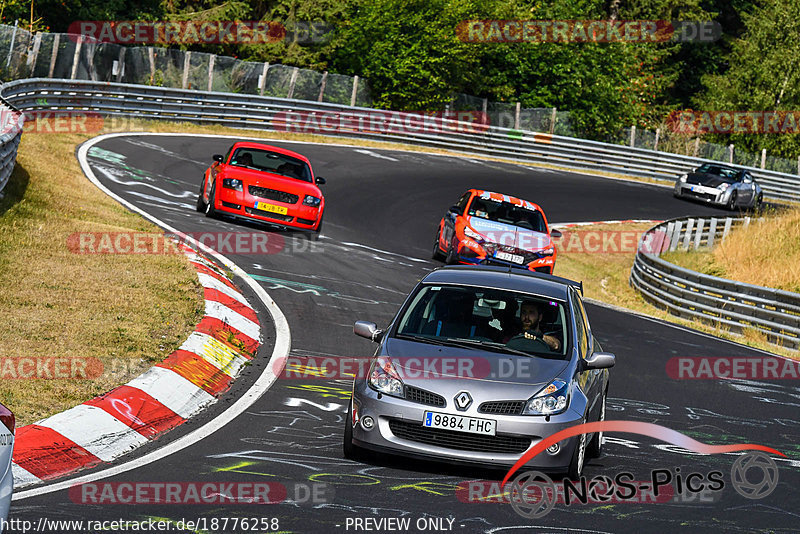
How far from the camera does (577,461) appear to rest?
7527 millimetres

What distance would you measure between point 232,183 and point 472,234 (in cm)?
431

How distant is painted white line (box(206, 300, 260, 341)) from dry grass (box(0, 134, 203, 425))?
0.50 ft

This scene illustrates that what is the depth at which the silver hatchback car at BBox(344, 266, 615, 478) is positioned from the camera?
7371 mm

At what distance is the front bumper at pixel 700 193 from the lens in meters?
38.7

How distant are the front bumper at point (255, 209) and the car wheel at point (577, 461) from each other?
12.3 metres

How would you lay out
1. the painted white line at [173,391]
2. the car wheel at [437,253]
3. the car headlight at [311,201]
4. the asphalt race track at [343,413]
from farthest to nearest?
the car wheel at [437,253] → the car headlight at [311,201] → the painted white line at [173,391] → the asphalt race track at [343,413]

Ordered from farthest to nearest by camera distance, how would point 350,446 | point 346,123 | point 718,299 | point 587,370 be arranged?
point 346,123
point 718,299
point 587,370
point 350,446

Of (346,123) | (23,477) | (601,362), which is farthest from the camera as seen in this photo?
(346,123)

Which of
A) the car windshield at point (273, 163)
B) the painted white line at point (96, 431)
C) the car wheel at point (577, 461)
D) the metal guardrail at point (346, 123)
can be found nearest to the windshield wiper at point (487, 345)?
the car wheel at point (577, 461)

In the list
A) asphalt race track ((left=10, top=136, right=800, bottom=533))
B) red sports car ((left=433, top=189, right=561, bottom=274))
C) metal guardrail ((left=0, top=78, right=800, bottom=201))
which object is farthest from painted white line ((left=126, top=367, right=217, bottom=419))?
metal guardrail ((left=0, top=78, right=800, bottom=201))

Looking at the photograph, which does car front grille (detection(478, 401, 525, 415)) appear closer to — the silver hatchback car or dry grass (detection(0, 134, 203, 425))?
the silver hatchback car

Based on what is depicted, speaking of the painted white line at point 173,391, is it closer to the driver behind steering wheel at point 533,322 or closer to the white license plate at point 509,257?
the driver behind steering wheel at point 533,322

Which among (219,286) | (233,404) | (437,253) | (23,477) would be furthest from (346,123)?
(23,477)

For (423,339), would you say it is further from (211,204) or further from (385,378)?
(211,204)
